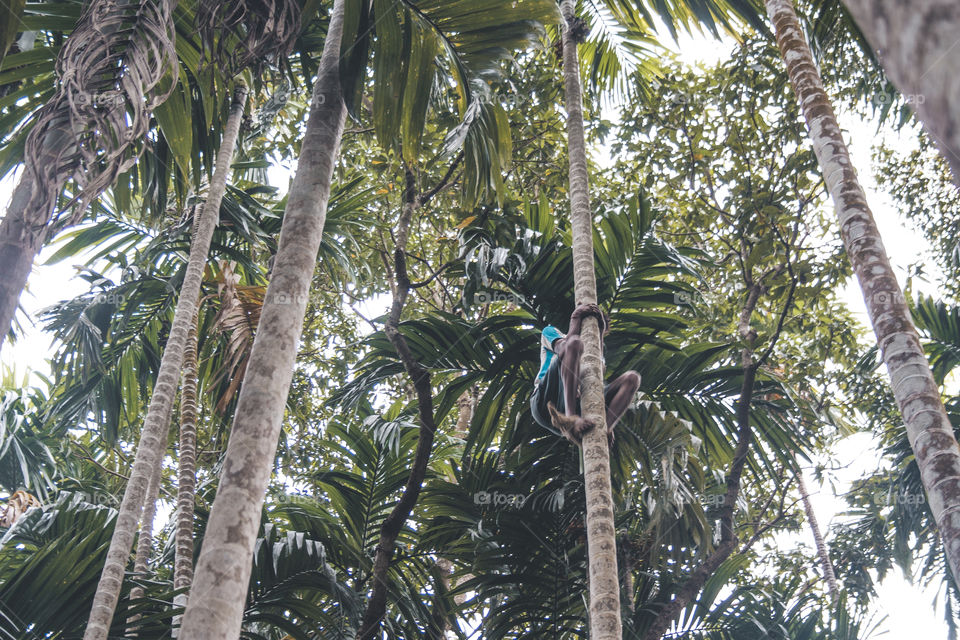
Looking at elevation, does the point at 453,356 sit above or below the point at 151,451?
above

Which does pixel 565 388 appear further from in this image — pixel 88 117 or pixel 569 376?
pixel 88 117

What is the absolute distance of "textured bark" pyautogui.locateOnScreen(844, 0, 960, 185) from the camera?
0.53 metres

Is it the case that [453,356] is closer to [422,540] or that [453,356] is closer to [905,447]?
[422,540]

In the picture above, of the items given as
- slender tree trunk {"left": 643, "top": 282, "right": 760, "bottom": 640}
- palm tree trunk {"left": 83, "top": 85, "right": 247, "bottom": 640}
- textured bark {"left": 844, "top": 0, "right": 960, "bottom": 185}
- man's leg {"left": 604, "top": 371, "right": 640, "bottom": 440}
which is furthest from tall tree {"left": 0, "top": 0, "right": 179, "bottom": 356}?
slender tree trunk {"left": 643, "top": 282, "right": 760, "bottom": 640}

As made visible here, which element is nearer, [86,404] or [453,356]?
[453,356]

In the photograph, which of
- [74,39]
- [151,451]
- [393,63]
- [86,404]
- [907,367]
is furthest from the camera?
[86,404]

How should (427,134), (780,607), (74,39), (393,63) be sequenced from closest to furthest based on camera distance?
(74,39), (393,63), (780,607), (427,134)

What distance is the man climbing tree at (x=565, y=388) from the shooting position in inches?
172

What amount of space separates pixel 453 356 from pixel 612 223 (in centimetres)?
155

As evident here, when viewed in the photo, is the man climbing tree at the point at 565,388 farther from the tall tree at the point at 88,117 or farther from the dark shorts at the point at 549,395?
the tall tree at the point at 88,117

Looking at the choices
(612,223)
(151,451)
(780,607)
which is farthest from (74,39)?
(780,607)

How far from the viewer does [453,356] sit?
571 centimetres

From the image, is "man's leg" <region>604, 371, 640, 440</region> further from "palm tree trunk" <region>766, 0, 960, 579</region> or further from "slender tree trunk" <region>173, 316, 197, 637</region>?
"slender tree trunk" <region>173, 316, 197, 637</region>

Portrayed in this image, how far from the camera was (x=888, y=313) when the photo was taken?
3.44m
